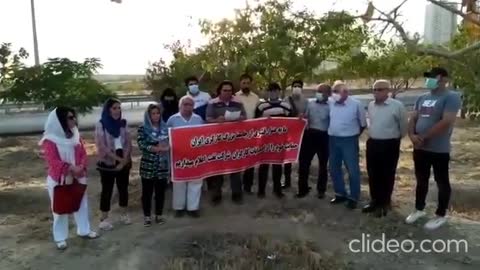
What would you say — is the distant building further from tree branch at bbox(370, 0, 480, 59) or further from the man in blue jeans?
the man in blue jeans

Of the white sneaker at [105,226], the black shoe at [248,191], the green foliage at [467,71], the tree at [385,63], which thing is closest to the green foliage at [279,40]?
the tree at [385,63]

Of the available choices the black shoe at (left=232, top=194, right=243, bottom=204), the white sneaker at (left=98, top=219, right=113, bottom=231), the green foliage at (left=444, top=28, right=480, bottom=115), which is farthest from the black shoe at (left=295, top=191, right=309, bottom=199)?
the green foliage at (left=444, top=28, right=480, bottom=115)

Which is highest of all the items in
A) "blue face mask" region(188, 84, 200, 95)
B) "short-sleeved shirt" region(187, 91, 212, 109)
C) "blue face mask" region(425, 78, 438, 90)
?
"blue face mask" region(425, 78, 438, 90)

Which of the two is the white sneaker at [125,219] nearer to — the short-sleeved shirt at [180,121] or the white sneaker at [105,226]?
the white sneaker at [105,226]

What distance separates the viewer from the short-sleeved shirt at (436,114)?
664 centimetres

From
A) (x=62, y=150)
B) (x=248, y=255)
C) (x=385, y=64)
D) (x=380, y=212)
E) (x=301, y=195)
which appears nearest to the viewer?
(x=62, y=150)

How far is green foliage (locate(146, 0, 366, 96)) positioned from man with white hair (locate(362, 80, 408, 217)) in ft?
13.0

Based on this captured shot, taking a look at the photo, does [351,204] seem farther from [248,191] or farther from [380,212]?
[248,191]

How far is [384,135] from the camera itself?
718 cm

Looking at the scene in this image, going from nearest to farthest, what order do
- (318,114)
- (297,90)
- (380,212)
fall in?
(380,212) → (318,114) → (297,90)

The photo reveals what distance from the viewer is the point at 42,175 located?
12930mm

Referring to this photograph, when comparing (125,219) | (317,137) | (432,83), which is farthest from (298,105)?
(125,219)

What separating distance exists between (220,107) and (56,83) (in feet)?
18.0

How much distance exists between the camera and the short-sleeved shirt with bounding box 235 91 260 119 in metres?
8.02
